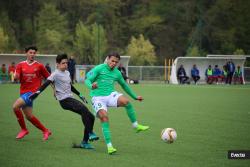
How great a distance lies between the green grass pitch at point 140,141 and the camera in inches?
368

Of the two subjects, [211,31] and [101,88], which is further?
[211,31]

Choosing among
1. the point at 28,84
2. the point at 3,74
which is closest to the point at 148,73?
the point at 3,74

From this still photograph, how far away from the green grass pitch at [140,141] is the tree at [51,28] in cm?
4669

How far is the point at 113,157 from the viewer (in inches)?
384

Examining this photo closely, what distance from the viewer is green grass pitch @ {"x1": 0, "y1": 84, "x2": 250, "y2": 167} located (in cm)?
934

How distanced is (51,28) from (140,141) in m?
58.0

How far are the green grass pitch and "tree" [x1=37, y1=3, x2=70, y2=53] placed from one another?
46.7 meters

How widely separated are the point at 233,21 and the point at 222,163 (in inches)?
2552

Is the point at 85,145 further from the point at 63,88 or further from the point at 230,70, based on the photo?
the point at 230,70

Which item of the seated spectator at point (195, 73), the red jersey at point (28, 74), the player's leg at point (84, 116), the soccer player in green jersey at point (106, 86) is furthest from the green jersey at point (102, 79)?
the seated spectator at point (195, 73)

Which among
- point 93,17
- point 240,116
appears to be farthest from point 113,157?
point 93,17

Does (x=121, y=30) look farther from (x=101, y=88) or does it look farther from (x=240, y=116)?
(x=101, y=88)

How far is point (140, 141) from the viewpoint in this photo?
39.1 feet

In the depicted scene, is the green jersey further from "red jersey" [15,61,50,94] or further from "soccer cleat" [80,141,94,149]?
"red jersey" [15,61,50,94]
